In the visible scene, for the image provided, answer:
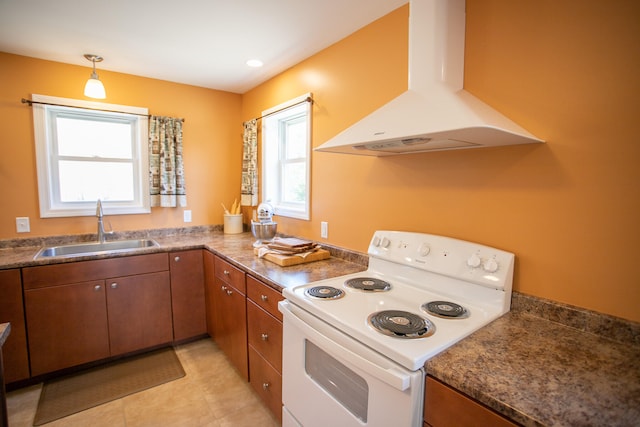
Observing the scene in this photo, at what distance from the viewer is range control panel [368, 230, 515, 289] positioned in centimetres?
124

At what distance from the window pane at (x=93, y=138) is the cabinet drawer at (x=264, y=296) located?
1.95 meters

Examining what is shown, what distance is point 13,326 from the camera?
197 centimetres

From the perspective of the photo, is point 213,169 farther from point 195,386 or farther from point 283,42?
point 195,386

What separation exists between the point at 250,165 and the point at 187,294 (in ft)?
4.31

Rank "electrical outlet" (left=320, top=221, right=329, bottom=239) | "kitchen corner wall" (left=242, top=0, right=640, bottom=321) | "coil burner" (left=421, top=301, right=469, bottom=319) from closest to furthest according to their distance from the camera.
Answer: "kitchen corner wall" (left=242, top=0, right=640, bottom=321)
"coil burner" (left=421, top=301, right=469, bottom=319)
"electrical outlet" (left=320, top=221, right=329, bottom=239)

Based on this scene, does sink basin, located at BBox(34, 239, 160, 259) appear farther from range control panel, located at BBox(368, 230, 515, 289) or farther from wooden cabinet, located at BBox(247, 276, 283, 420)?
range control panel, located at BBox(368, 230, 515, 289)

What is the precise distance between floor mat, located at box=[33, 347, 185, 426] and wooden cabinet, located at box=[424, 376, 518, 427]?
78.8 inches

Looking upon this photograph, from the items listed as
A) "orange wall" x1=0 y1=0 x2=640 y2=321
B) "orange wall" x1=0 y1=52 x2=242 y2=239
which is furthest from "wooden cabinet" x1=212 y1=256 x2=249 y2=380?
"orange wall" x1=0 y1=52 x2=242 y2=239

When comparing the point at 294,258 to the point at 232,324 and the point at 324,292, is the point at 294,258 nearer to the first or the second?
the point at 324,292

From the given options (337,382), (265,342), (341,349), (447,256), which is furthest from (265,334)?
(447,256)

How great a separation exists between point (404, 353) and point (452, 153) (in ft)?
3.19

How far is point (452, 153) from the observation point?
4.83ft

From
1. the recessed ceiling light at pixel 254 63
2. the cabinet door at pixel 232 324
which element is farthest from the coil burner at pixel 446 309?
the recessed ceiling light at pixel 254 63

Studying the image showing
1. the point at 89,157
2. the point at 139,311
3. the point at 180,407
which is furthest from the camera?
the point at 89,157
